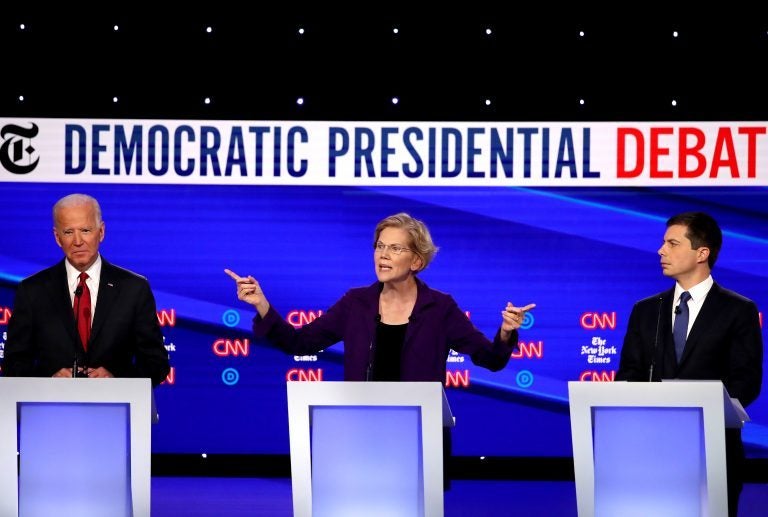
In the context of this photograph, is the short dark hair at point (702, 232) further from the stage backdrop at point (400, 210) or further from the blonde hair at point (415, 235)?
the stage backdrop at point (400, 210)

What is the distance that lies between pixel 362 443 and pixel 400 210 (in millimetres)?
3780

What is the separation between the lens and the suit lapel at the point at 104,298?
439 cm

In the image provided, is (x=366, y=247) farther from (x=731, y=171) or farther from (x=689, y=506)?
(x=689, y=506)

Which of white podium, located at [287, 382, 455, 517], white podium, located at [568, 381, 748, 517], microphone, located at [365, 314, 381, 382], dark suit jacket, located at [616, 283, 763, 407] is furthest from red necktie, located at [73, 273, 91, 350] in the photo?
dark suit jacket, located at [616, 283, 763, 407]

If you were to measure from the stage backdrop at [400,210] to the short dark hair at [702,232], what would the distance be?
272 centimetres

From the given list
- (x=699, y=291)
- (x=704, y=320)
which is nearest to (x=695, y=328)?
(x=704, y=320)

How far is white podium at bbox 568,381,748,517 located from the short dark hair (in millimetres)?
997

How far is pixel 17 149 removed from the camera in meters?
Result: 7.23

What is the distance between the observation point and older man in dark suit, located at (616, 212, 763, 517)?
4.28m
